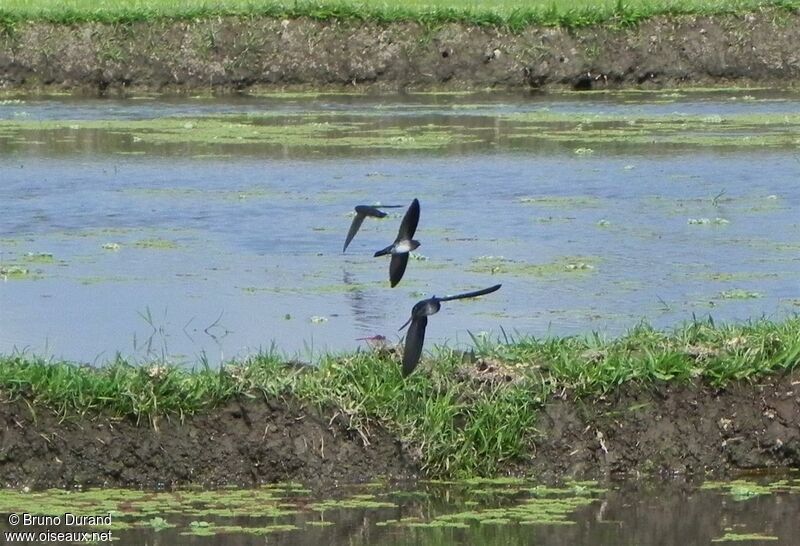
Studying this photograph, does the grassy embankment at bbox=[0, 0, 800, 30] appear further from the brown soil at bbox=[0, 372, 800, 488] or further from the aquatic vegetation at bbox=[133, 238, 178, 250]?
the brown soil at bbox=[0, 372, 800, 488]

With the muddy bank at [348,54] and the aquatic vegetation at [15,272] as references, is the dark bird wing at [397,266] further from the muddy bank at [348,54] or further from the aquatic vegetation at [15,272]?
the muddy bank at [348,54]

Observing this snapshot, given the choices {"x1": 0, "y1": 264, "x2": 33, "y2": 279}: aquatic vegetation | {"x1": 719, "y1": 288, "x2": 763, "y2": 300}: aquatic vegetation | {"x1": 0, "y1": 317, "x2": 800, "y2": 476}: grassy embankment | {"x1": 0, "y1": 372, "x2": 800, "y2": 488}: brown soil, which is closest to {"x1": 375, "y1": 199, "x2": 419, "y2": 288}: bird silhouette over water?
{"x1": 0, "y1": 317, "x2": 800, "y2": 476}: grassy embankment

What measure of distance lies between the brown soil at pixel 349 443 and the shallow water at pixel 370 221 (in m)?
0.98

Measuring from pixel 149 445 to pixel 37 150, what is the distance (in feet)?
36.8

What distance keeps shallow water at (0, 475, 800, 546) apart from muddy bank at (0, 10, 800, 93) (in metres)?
16.6

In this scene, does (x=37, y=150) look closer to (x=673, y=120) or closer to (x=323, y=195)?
(x=323, y=195)

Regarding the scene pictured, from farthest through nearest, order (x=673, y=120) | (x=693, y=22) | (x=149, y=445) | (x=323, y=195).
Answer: (x=693, y=22)
(x=673, y=120)
(x=323, y=195)
(x=149, y=445)

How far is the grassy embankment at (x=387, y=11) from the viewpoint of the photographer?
23.1 meters

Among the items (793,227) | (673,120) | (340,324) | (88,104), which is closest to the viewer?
(340,324)

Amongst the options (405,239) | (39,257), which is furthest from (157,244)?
(405,239)

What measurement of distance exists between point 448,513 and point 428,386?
25.8 inches

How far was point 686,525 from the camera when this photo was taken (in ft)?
21.2

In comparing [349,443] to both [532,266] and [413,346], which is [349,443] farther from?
[532,266]

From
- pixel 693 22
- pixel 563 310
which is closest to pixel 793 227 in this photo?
pixel 563 310
